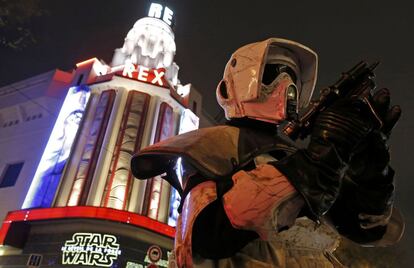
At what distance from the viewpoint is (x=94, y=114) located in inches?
558

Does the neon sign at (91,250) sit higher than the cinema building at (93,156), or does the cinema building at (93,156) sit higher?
the cinema building at (93,156)

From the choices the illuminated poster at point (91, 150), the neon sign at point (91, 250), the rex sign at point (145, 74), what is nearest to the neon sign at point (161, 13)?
the rex sign at point (145, 74)

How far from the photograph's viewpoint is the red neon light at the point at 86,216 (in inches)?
435

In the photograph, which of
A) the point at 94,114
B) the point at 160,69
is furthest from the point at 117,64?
the point at 94,114

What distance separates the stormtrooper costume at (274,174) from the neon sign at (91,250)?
992cm

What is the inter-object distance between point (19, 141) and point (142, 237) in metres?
7.77

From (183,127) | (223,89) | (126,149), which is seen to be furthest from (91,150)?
(223,89)

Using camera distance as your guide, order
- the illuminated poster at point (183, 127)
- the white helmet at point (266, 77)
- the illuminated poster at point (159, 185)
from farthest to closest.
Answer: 1. the illuminated poster at point (183, 127)
2. the illuminated poster at point (159, 185)
3. the white helmet at point (266, 77)

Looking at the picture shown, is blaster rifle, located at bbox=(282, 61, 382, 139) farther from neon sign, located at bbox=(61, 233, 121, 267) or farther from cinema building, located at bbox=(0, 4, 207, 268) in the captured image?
→ neon sign, located at bbox=(61, 233, 121, 267)

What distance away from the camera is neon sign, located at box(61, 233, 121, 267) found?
10.4 meters

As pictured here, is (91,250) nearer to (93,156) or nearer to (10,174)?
(93,156)

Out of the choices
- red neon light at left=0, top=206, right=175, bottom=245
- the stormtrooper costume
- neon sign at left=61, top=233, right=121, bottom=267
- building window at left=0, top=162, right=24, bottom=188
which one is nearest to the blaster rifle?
the stormtrooper costume

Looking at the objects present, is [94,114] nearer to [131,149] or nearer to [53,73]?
[131,149]

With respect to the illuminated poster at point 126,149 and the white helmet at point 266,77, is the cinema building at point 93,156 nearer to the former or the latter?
the illuminated poster at point 126,149
